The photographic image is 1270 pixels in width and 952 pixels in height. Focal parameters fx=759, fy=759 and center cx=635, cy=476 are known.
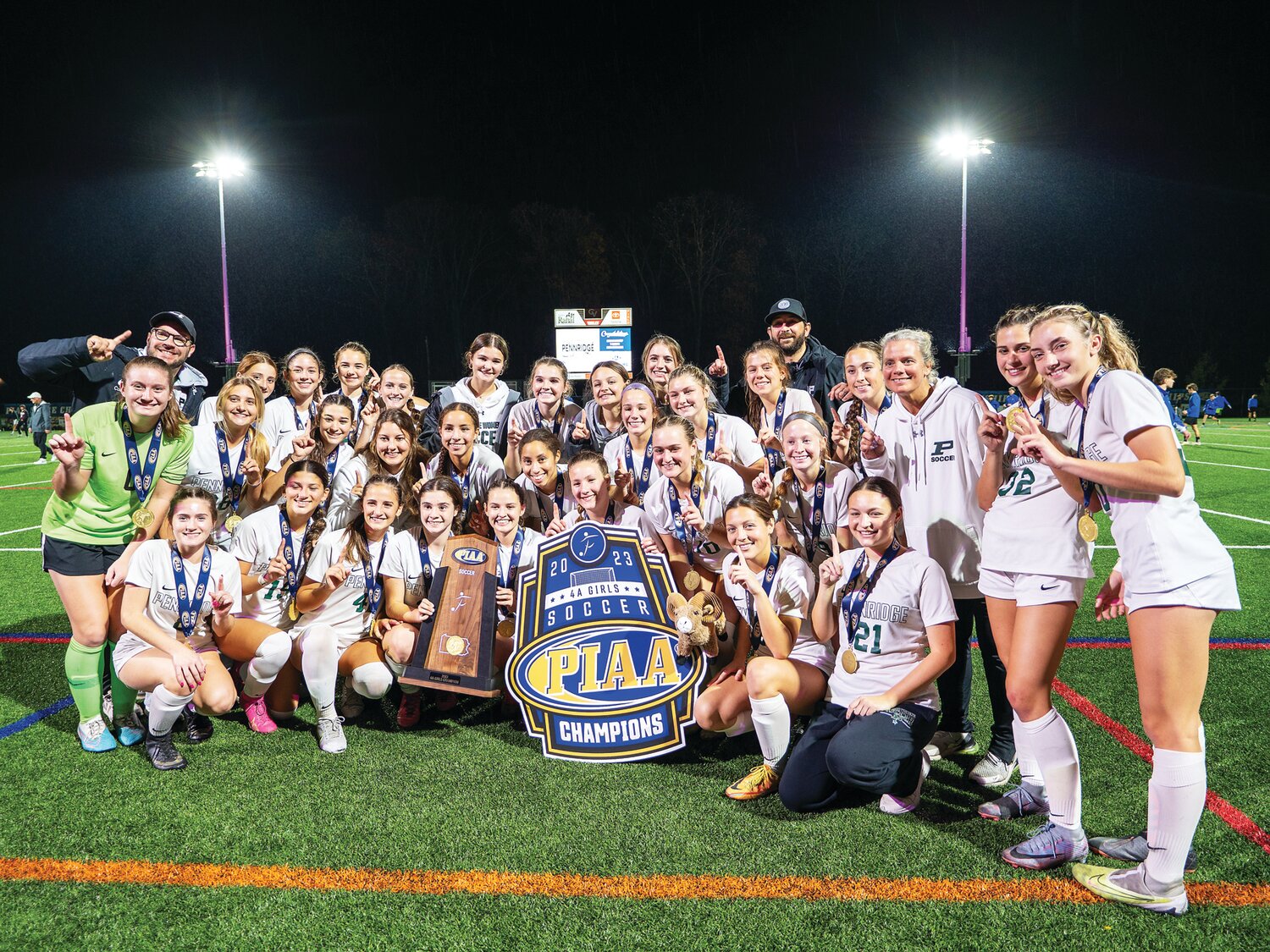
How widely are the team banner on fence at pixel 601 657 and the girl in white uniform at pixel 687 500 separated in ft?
1.16

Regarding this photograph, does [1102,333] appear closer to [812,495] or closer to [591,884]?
[812,495]

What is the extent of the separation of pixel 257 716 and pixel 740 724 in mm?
2662

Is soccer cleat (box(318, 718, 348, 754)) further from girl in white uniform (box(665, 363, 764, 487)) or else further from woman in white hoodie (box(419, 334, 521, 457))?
girl in white uniform (box(665, 363, 764, 487))

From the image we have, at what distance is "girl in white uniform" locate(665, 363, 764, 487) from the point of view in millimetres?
4770

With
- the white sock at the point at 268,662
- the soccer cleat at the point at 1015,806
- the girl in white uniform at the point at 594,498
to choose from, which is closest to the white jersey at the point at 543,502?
the girl in white uniform at the point at 594,498

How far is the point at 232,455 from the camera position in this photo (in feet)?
15.8

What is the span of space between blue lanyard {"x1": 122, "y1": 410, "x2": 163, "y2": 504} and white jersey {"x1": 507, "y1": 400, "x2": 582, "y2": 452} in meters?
2.26

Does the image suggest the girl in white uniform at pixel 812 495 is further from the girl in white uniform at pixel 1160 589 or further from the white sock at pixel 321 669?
the white sock at pixel 321 669

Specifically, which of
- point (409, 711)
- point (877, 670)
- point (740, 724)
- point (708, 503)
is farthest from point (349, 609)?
point (877, 670)

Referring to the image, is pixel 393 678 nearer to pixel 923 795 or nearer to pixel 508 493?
pixel 508 493

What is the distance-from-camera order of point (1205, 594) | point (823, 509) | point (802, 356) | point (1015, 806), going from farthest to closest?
point (802, 356)
point (823, 509)
point (1015, 806)
point (1205, 594)

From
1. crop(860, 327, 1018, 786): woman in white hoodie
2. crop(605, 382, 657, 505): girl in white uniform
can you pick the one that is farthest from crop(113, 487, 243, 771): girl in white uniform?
crop(860, 327, 1018, 786): woman in white hoodie

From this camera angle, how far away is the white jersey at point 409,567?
4367 mm

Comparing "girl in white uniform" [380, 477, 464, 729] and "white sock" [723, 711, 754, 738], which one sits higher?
"girl in white uniform" [380, 477, 464, 729]
